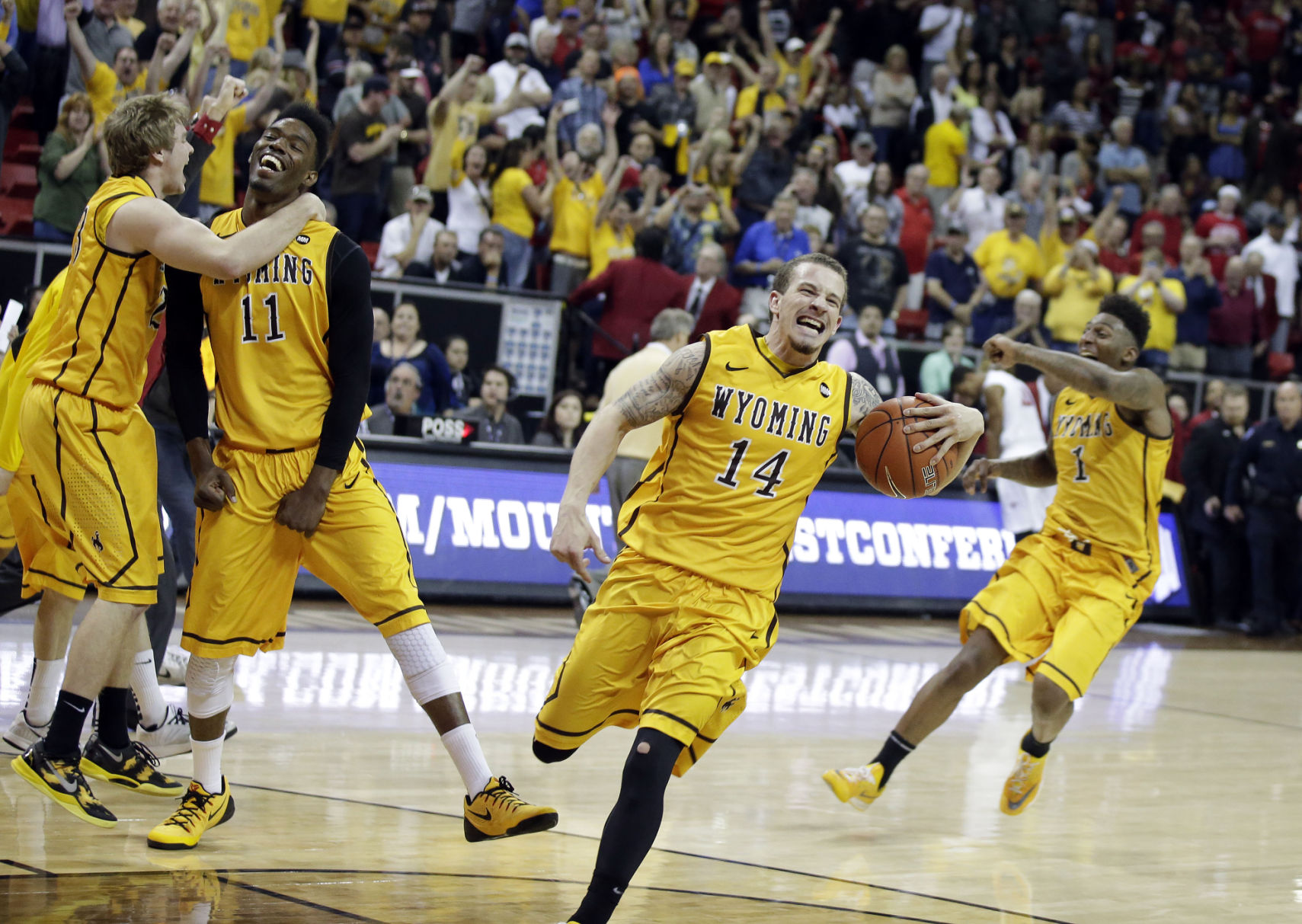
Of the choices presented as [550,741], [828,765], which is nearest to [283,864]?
[550,741]

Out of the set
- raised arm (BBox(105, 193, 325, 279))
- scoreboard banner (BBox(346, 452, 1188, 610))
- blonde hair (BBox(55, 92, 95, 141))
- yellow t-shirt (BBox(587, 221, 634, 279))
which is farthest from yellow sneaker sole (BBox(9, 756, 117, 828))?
yellow t-shirt (BBox(587, 221, 634, 279))

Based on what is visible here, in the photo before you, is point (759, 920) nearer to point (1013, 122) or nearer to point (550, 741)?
point (550, 741)

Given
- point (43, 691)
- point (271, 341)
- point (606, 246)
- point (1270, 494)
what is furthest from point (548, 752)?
point (1270, 494)

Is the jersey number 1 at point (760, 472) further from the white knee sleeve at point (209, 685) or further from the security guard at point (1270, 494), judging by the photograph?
the security guard at point (1270, 494)

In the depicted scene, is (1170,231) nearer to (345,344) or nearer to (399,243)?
(399,243)

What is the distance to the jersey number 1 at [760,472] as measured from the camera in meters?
4.47

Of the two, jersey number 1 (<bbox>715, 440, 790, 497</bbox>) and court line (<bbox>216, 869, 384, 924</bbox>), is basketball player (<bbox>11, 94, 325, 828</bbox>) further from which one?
jersey number 1 (<bbox>715, 440, 790, 497</bbox>)

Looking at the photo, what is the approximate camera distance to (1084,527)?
251 inches

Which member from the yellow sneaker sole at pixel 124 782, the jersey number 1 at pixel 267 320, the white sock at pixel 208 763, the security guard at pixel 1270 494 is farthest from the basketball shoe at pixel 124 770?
the security guard at pixel 1270 494

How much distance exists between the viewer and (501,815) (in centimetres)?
457

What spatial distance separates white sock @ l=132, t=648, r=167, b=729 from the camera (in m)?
A: 5.71

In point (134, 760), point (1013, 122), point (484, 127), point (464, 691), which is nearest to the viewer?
point (134, 760)

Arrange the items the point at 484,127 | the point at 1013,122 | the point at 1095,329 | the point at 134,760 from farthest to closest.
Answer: the point at 1013,122, the point at 484,127, the point at 1095,329, the point at 134,760

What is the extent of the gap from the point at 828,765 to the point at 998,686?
3160 millimetres
